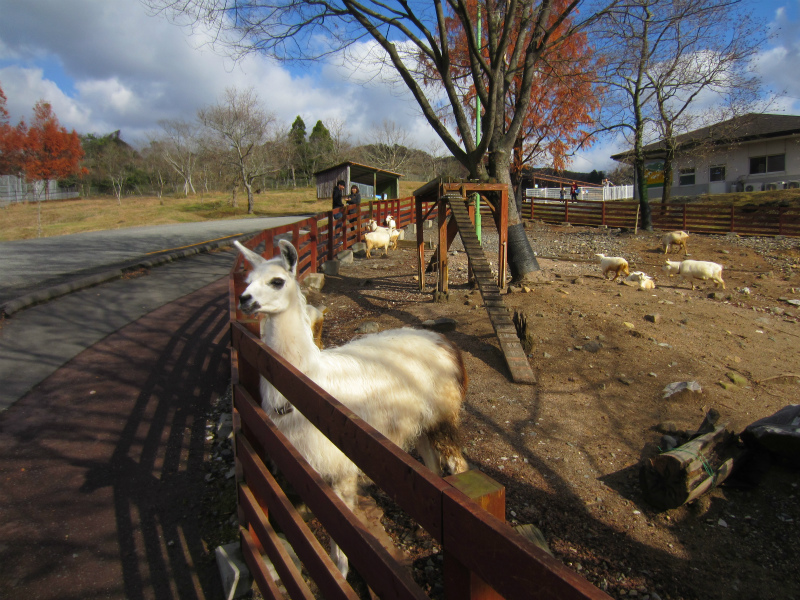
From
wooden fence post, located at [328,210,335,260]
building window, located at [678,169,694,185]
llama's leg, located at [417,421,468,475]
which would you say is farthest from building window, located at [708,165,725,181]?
llama's leg, located at [417,421,468,475]

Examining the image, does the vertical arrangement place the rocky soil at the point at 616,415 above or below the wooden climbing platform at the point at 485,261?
below

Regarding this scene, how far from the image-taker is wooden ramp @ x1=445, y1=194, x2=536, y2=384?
5996 millimetres

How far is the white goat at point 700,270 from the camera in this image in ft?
37.4

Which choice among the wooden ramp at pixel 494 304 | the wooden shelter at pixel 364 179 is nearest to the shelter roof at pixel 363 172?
the wooden shelter at pixel 364 179

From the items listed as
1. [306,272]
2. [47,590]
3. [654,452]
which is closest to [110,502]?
[47,590]

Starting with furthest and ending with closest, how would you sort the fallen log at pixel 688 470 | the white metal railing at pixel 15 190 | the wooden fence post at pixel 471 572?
the white metal railing at pixel 15 190, the fallen log at pixel 688 470, the wooden fence post at pixel 471 572

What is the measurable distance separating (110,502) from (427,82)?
1129cm

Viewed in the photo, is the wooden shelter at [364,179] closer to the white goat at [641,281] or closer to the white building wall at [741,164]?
A: the white building wall at [741,164]

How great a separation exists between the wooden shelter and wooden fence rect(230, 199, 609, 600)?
28.5 metres

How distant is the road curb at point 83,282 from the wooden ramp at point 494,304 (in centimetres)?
390

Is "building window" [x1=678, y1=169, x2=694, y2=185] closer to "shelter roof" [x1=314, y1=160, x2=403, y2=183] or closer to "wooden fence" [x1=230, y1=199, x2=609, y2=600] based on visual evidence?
"shelter roof" [x1=314, y1=160, x2=403, y2=183]

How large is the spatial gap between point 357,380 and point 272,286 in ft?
2.82

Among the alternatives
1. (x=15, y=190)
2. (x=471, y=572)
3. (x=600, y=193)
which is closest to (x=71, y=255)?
(x=471, y=572)

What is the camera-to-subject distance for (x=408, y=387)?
3.58 meters
